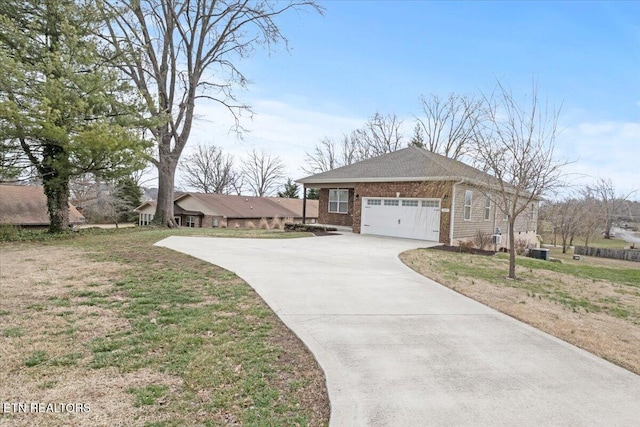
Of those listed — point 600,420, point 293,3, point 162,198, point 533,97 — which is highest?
point 293,3

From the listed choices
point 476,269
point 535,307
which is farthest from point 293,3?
point 535,307

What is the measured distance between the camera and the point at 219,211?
30031 mm

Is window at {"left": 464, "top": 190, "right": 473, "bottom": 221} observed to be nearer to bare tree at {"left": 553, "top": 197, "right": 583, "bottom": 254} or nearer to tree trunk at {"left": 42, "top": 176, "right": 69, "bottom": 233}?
tree trunk at {"left": 42, "top": 176, "right": 69, "bottom": 233}

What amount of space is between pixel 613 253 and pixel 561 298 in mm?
25234

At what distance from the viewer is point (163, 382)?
9.73ft

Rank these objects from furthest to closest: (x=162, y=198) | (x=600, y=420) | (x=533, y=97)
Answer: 1. (x=162, y=198)
2. (x=533, y=97)
3. (x=600, y=420)

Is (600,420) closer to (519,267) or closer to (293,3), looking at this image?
(519,267)

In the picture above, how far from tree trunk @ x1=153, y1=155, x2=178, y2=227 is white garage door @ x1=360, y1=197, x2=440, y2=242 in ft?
34.5

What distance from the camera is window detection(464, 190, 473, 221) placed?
15633mm

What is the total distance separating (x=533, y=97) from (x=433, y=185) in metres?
6.94

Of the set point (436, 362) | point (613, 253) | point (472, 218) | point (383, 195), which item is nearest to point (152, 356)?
point (436, 362)

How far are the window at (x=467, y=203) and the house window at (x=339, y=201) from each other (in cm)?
584

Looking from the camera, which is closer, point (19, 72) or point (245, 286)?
point (245, 286)

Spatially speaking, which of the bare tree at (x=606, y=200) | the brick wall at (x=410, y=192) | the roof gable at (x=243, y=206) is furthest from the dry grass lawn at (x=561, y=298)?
the bare tree at (x=606, y=200)
